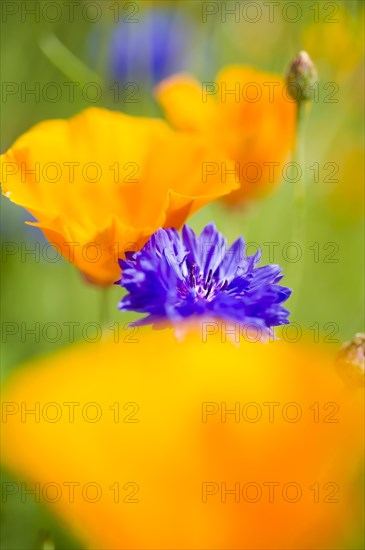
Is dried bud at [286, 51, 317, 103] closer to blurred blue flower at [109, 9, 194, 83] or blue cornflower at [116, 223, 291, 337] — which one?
blue cornflower at [116, 223, 291, 337]

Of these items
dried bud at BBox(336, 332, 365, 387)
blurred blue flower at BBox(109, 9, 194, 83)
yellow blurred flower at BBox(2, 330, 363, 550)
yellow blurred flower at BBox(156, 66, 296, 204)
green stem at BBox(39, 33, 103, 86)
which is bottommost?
yellow blurred flower at BBox(2, 330, 363, 550)

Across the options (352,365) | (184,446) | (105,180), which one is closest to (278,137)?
(105,180)

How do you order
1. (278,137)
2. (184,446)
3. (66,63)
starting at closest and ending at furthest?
(184,446), (278,137), (66,63)

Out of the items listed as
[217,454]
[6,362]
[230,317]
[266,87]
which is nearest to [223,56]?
[266,87]

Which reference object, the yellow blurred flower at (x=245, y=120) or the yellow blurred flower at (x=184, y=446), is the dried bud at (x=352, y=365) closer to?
the yellow blurred flower at (x=184, y=446)

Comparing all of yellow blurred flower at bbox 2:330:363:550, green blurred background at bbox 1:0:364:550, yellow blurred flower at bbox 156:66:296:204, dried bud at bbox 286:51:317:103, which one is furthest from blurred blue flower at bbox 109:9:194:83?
yellow blurred flower at bbox 2:330:363:550

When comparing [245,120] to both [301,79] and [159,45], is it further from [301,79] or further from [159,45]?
[159,45]
